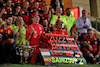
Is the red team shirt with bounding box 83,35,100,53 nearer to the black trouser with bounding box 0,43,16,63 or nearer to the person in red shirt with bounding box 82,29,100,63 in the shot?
the person in red shirt with bounding box 82,29,100,63

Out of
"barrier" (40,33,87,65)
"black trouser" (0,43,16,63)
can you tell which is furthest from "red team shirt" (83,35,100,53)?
"black trouser" (0,43,16,63)

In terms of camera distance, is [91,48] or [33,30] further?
[91,48]

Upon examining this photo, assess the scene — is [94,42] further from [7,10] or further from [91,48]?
[7,10]

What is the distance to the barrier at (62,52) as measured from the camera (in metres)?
4.48

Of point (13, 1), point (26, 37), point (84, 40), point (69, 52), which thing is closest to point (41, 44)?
point (26, 37)

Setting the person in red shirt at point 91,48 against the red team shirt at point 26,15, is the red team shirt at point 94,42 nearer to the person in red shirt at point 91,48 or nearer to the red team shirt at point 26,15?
the person in red shirt at point 91,48

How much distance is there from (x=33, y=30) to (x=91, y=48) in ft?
6.88

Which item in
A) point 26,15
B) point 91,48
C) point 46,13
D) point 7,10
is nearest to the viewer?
point 91,48

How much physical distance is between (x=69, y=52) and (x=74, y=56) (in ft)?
0.55

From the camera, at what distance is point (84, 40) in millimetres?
6559

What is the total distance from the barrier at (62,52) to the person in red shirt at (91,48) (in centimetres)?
120

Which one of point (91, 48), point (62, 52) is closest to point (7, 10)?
point (62, 52)

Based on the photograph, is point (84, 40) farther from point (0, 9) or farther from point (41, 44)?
point (0, 9)

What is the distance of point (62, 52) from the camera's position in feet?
15.6
